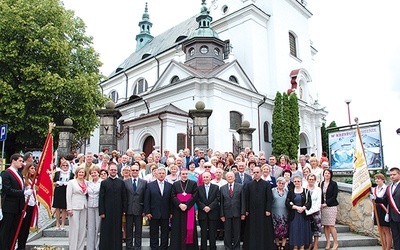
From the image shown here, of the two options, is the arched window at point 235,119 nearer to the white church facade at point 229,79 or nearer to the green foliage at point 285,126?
the white church facade at point 229,79

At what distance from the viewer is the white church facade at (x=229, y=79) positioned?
22.1 metres

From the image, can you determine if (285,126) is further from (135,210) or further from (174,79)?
(135,210)

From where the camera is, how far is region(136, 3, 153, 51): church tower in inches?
1859

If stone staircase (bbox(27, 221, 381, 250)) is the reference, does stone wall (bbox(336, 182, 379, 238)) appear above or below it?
above

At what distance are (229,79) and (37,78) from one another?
40.0 ft

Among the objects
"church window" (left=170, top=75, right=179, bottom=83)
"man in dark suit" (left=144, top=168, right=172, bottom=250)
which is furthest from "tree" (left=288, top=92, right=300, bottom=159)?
"man in dark suit" (left=144, top=168, right=172, bottom=250)

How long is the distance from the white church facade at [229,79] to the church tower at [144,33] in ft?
42.7

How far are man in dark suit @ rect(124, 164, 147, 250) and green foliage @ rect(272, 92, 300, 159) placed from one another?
19.3 meters

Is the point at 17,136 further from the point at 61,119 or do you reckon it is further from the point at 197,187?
the point at 197,187

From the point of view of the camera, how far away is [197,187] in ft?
23.4

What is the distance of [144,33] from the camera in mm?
47688

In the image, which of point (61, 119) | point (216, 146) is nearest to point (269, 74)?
point (216, 146)

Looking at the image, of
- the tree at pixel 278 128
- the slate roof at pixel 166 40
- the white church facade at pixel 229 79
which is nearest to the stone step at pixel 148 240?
the white church facade at pixel 229 79

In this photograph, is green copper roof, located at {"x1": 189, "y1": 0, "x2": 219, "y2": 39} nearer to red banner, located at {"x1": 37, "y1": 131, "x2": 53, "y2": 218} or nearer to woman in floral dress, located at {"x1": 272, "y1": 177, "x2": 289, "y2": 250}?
red banner, located at {"x1": 37, "y1": 131, "x2": 53, "y2": 218}
